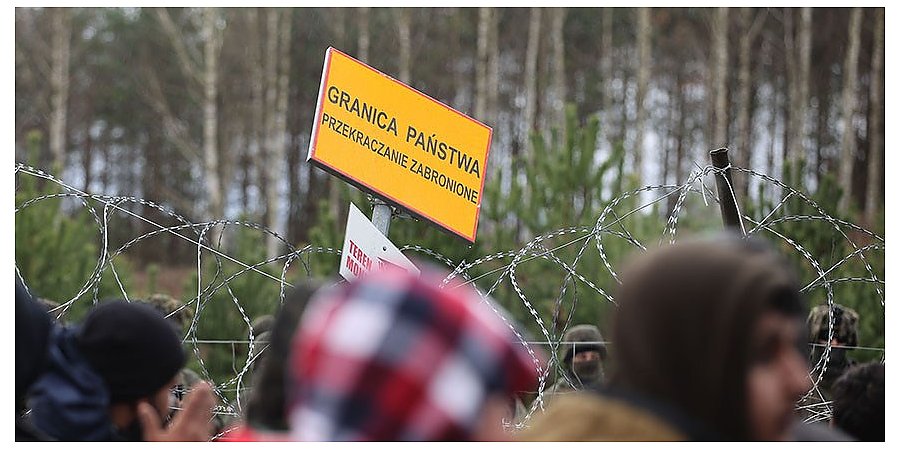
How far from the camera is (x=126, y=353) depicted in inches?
87.9

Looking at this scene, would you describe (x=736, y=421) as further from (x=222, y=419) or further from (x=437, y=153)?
(x=222, y=419)

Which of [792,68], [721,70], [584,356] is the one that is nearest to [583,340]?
[584,356]

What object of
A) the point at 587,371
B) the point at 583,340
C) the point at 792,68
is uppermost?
the point at 792,68

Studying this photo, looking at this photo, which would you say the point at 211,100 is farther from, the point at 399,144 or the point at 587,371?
the point at 587,371

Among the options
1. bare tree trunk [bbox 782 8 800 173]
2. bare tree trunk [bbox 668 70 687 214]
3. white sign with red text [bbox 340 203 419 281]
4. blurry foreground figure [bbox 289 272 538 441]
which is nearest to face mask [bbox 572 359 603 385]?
white sign with red text [bbox 340 203 419 281]

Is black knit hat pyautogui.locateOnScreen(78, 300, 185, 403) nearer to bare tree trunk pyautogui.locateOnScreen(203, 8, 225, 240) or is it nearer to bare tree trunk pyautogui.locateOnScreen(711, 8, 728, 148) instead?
bare tree trunk pyautogui.locateOnScreen(203, 8, 225, 240)

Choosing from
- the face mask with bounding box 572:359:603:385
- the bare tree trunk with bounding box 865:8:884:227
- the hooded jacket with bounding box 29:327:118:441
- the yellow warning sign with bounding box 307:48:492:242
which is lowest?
the face mask with bounding box 572:359:603:385

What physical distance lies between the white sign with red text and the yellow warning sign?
0.17m

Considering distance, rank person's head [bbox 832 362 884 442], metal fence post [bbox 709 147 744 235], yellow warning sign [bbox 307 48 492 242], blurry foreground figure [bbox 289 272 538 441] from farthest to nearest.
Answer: yellow warning sign [bbox 307 48 492 242] → metal fence post [bbox 709 147 744 235] → person's head [bbox 832 362 884 442] → blurry foreground figure [bbox 289 272 538 441]

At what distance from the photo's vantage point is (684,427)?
4.06ft

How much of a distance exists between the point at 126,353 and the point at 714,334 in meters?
1.42

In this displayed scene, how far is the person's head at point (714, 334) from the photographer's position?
47.4 inches

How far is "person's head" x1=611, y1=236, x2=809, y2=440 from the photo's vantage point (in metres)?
1.20
